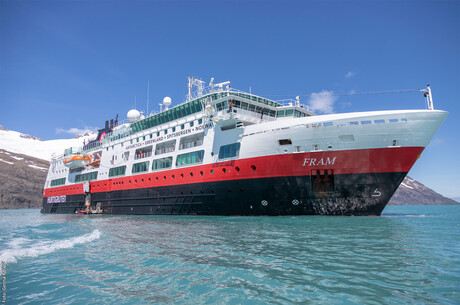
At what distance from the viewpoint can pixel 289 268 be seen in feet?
21.2

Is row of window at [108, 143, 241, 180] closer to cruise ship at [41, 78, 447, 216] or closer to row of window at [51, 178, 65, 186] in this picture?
cruise ship at [41, 78, 447, 216]

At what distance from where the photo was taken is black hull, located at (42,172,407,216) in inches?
697

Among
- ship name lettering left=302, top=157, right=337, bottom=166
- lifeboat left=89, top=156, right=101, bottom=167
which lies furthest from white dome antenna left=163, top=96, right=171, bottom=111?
ship name lettering left=302, top=157, right=337, bottom=166

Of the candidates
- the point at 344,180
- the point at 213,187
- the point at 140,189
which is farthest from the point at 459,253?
the point at 140,189

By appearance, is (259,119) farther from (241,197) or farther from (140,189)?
(140,189)

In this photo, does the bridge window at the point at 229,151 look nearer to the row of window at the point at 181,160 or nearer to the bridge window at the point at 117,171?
the row of window at the point at 181,160

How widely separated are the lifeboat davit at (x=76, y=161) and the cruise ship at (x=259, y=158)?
Result: 767 centimetres

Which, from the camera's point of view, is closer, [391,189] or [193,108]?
[391,189]

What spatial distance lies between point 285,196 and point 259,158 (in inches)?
134

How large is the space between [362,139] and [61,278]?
17.4 m

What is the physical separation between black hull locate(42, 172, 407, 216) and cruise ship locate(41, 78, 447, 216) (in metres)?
0.07

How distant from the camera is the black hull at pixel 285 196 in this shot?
17703mm

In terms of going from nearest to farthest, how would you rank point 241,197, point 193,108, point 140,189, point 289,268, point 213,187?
point 289,268 → point 241,197 → point 213,187 → point 193,108 → point 140,189

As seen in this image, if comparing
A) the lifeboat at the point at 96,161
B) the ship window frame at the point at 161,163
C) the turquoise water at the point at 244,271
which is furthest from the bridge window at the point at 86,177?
the turquoise water at the point at 244,271
